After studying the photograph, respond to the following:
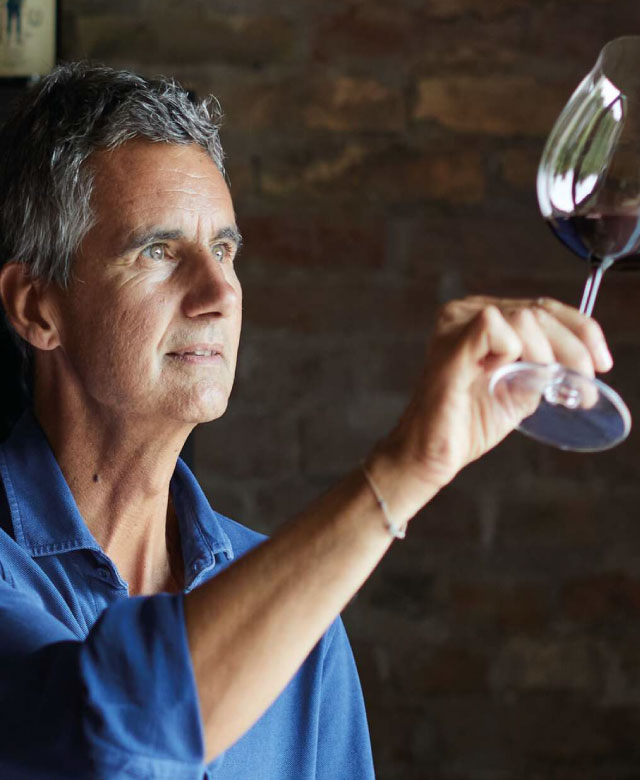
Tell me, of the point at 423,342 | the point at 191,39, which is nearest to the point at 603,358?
the point at 423,342

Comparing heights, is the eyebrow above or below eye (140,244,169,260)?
above

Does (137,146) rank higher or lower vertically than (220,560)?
higher

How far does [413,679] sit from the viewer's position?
223cm

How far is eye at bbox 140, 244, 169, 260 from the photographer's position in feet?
4.55

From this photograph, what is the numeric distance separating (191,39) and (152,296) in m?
1.08

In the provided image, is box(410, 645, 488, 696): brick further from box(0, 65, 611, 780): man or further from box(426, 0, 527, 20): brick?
box(426, 0, 527, 20): brick

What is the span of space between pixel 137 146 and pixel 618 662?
141 centimetres

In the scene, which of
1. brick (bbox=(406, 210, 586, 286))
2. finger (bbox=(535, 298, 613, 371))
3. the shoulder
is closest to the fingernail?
finger (bbox=(535, 298, 613, 371))

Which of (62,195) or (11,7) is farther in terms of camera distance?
(11,7)

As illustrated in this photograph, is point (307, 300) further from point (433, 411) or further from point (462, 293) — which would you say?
point (433, 411)

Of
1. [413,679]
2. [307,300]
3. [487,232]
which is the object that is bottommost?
[413,679]

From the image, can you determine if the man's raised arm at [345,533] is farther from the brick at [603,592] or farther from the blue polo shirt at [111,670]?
the brick at [603,592]

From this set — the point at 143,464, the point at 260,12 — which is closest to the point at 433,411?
the point at 143,464

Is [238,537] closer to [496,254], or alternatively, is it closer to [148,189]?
[148,189]
